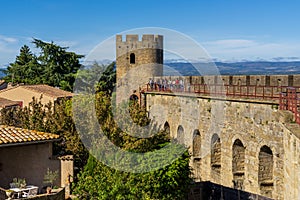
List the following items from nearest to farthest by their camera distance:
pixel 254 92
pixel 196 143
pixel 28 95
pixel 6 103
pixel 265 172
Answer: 1. pixel 265 172
2. pixel 254 92
3. pixel 196 143
4. pixel 6 103
5. pixel 28 95

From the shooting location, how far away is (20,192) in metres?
10.9

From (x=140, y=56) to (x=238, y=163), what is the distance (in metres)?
15.9

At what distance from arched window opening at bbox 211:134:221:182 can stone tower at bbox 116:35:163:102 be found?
12.6m

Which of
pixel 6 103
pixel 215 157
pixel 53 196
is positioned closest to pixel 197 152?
pixel 215 157

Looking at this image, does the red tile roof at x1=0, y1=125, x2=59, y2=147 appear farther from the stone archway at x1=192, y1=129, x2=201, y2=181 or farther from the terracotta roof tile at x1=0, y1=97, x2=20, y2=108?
the terracotta roof tile at x1=0, y1=97, x2=20, y2=108

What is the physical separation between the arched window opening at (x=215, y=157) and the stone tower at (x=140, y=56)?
12748 mm

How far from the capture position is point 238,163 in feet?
50.6

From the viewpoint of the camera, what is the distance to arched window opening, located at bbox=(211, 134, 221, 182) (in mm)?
17141

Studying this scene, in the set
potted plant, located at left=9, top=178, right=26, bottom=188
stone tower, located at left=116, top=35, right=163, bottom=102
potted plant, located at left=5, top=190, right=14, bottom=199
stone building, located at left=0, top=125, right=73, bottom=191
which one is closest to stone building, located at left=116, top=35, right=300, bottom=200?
stone building, located at left=0, top=125, right=73, bottom=191

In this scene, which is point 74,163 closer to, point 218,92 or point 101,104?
point 101,104

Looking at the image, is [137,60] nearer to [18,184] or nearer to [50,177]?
[50,177]

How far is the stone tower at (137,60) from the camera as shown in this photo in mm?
29781

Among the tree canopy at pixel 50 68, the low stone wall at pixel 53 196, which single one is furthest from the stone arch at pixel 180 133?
the tree canopy at pixel 50 68

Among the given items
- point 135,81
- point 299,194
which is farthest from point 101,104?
point 135,81
